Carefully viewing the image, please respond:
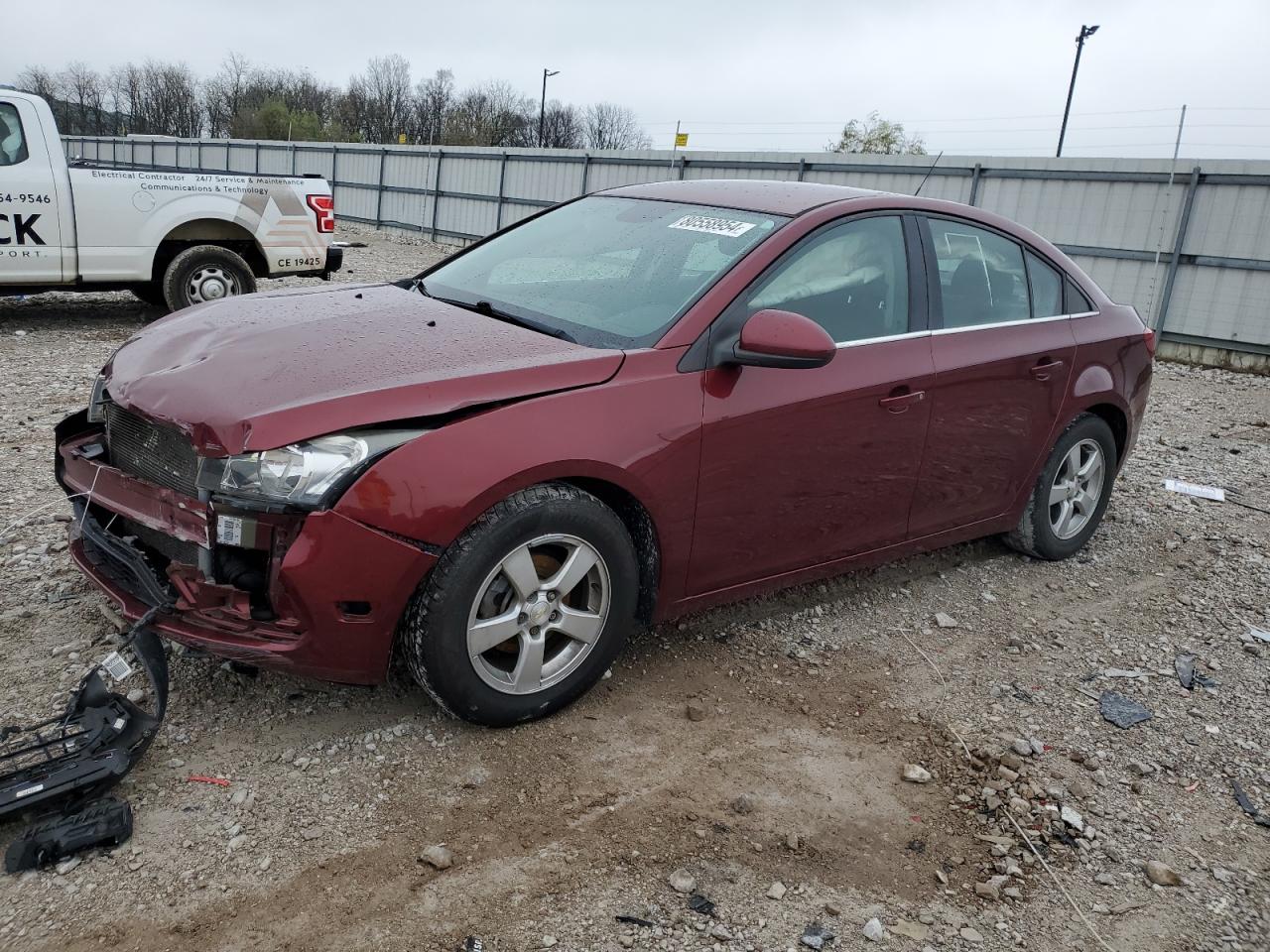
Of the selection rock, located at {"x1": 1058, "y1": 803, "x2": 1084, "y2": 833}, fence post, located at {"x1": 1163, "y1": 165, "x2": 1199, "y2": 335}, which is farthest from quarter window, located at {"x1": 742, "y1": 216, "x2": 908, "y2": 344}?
fence post, located at {"x1": 1163, "y1": 165, "x2": 1199, "y2": 335}

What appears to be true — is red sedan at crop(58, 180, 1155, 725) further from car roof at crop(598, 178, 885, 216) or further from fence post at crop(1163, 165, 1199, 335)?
fence post at crop(1163, 165, 1199, 335)

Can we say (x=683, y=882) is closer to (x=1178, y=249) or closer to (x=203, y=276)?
(x=203, y=276)

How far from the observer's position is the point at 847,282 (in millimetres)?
3852

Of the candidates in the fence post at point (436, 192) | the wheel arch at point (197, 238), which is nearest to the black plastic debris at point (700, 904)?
the wheel arch at point (197, 238)

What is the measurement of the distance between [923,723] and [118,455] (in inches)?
110

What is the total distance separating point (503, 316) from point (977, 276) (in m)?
2.10

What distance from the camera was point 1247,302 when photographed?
12.6m

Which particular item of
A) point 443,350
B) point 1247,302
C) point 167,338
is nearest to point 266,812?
point 443,350

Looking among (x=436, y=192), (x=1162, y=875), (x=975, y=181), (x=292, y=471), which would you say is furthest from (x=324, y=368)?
(x=436, y=192)

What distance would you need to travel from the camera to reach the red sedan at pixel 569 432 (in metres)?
2.78

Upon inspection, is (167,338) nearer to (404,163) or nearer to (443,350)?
(443,350)

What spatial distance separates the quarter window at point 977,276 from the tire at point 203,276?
707cm

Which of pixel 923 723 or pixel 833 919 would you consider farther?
pixel 923 723

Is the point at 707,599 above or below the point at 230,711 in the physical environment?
above
